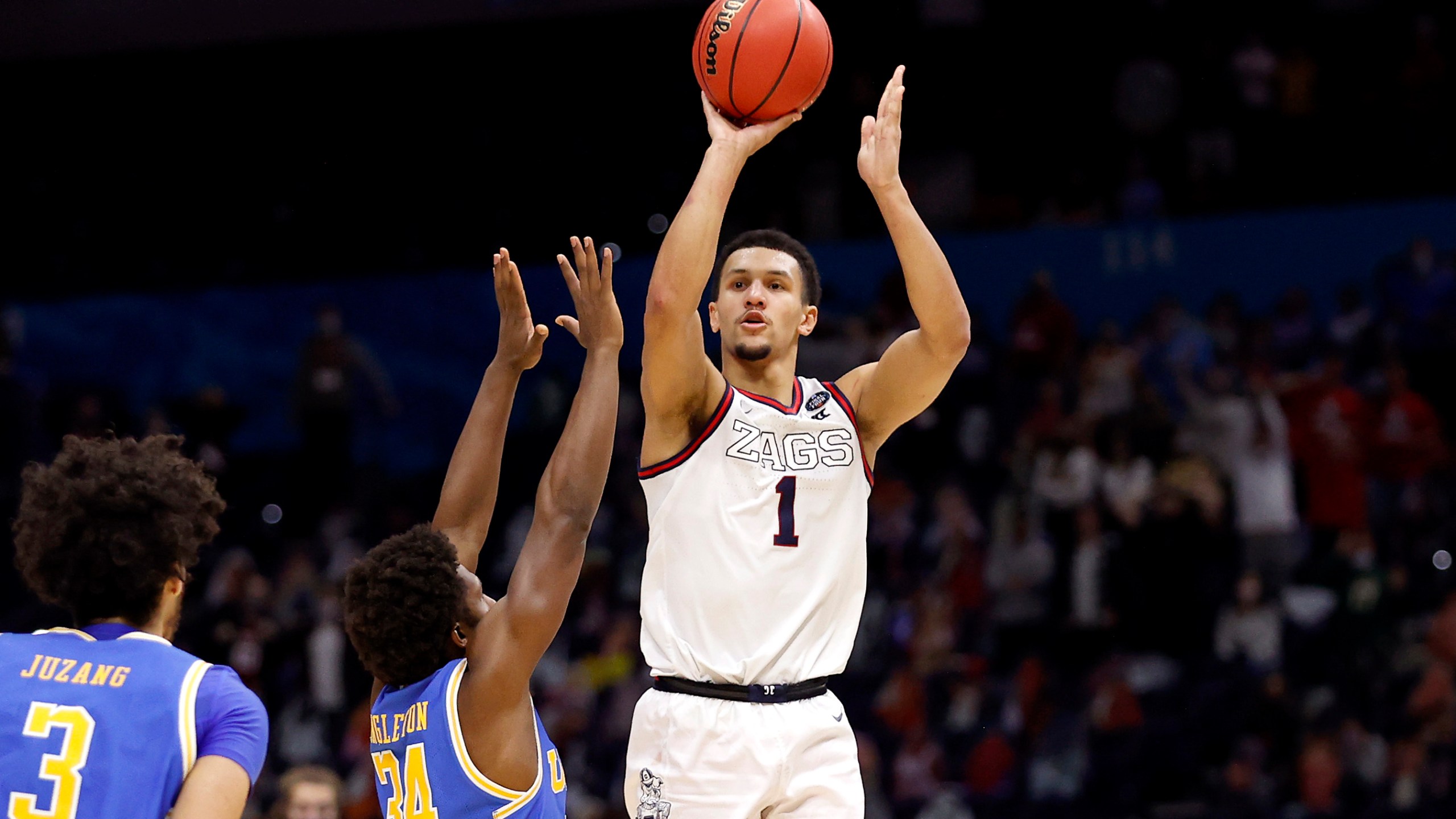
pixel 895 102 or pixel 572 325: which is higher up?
pixel 895 102

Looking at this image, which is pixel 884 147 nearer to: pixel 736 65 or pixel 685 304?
pixel 736 65

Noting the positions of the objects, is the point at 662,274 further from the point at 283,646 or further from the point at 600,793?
the point at 283,646

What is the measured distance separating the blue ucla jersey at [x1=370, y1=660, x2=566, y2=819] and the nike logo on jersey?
91 centimetres

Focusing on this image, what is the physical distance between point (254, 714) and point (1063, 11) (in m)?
11.0

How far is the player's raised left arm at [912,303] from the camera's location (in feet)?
13.6

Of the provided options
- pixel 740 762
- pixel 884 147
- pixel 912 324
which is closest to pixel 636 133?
pixel 912 324

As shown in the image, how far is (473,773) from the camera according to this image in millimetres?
3717

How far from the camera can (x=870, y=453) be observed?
4461 mm

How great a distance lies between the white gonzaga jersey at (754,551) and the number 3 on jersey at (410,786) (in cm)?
71

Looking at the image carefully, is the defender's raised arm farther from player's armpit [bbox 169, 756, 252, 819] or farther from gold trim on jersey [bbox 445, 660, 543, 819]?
player's armpit [bbox 169, 756, 252, 819]

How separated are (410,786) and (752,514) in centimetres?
111

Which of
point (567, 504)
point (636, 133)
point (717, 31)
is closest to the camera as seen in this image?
point (567, 504)

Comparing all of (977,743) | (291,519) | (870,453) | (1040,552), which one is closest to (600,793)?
(977,743)

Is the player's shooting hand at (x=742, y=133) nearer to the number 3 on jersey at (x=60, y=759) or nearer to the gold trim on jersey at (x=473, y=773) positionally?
the gold trim on jersey at (x=473, y=773)
